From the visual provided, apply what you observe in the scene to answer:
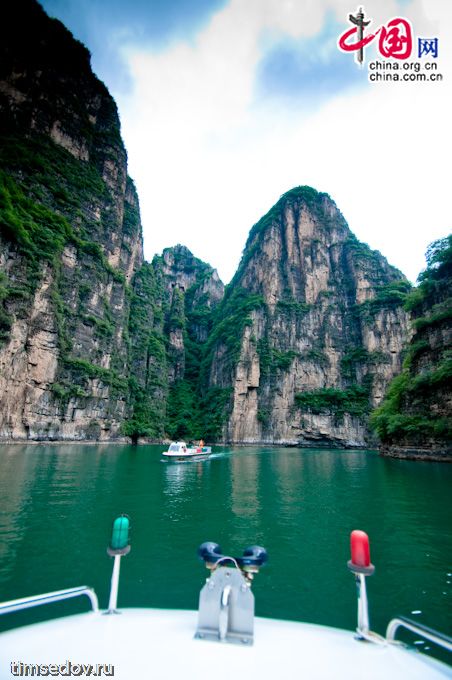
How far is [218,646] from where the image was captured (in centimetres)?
281

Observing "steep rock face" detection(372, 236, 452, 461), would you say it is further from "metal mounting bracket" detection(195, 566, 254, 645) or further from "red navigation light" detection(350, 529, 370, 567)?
"metal mounting bracket" detection(195, 566, 254, 645)

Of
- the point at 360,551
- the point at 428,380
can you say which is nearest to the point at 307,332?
the point at 428,380

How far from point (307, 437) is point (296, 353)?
21.5m

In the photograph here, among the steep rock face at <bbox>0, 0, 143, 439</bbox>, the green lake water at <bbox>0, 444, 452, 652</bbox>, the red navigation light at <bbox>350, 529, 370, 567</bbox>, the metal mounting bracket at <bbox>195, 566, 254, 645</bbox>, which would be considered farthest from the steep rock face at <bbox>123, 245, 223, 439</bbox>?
the red navigation light at <bbox>350, 529, 370, 567</bbox>

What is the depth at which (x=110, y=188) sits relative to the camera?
2904 inches

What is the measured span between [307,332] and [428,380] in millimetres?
57164

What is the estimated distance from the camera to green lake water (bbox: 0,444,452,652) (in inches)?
226

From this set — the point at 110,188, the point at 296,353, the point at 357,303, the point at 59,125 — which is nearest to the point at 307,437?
the point at 296,353

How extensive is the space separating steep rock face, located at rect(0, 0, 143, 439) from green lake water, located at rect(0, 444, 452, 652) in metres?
33.3

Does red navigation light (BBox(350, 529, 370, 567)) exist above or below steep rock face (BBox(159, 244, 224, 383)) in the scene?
below

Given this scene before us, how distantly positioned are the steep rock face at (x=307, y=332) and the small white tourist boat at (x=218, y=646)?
241 feet

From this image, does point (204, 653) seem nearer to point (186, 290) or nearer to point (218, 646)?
point (218, 646)

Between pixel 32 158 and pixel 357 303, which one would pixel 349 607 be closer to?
pixel 32 158

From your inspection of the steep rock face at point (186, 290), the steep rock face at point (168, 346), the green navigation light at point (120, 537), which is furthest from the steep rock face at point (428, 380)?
the steep rock face at point (186, 290)
